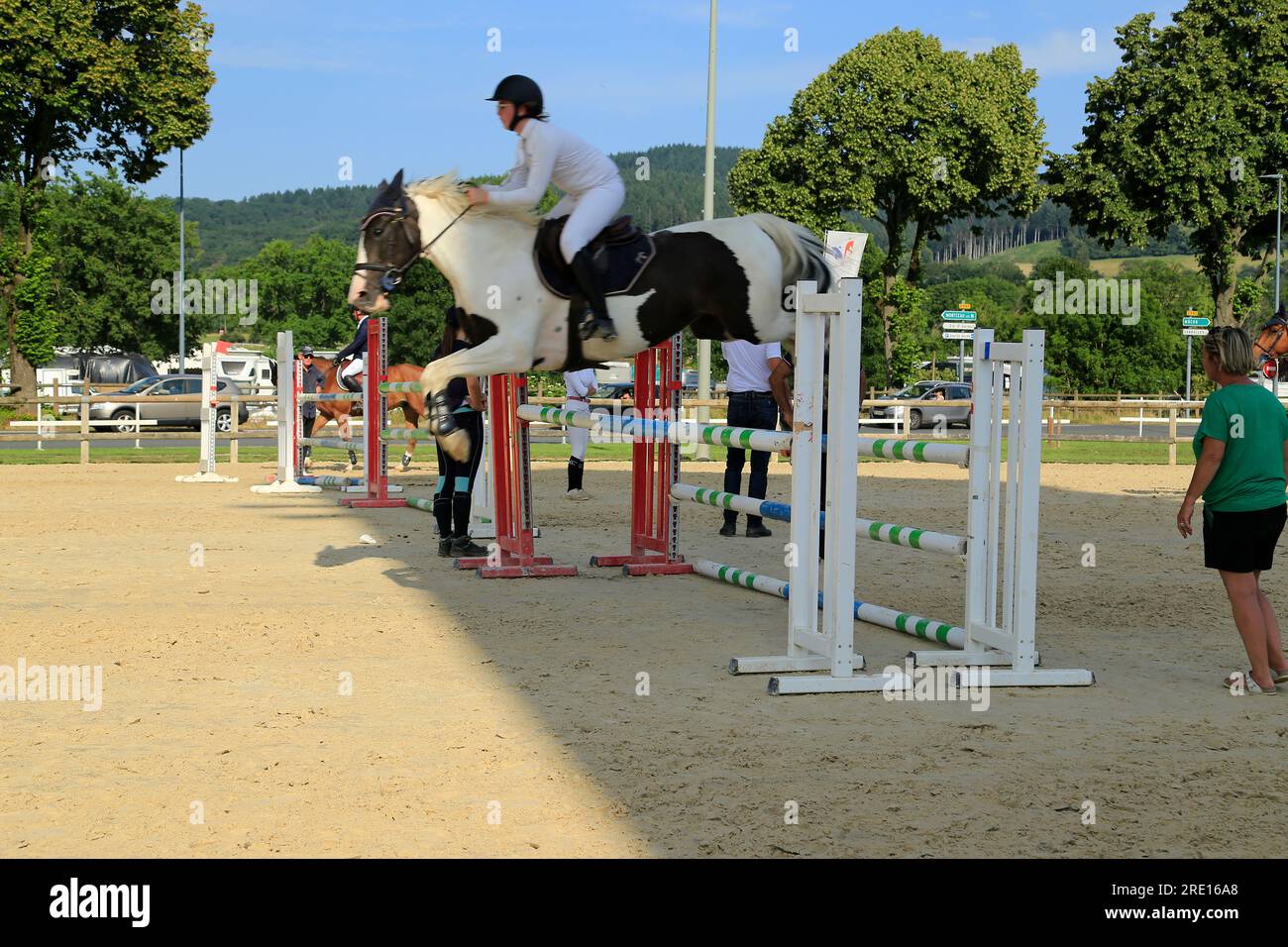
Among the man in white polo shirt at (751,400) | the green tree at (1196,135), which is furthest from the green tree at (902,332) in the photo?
the man in white polo shirt at (751,400)

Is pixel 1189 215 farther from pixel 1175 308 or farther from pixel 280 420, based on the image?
pixel 1175 308

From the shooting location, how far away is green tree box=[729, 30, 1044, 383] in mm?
46312

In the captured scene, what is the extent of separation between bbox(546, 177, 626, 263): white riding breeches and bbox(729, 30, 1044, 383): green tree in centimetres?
3908

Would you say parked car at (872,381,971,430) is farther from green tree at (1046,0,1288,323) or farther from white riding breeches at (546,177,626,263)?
white riding breeches at (546,177,626,263)

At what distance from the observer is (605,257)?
7621mm

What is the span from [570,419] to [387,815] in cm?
510

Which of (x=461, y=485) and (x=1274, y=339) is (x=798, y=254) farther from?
(x=1274, y=339)

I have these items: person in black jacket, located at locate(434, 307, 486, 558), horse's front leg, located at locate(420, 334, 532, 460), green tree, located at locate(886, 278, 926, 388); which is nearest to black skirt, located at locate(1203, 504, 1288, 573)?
horse's front leg, located at locate(420, 334, 532, 460)

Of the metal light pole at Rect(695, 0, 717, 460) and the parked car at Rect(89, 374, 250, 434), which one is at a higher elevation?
the metal light pole at Rect(695, 0, 717, 460)

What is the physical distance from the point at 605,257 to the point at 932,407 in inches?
1497

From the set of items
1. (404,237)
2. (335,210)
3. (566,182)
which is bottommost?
(404,237)

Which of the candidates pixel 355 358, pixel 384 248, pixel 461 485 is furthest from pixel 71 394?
pixel 384 248

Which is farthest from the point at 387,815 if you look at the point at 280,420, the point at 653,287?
the point at 280,420

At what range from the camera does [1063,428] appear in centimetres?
4031
